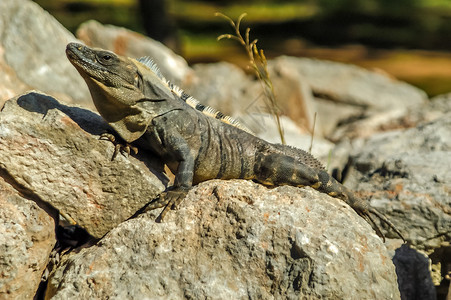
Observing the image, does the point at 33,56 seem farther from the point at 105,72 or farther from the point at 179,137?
the point at 179,137

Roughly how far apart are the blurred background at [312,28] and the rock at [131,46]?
5.21m

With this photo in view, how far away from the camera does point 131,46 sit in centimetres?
906

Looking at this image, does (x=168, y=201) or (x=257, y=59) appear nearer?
(x=168, y=201)

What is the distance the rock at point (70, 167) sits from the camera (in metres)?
4.07

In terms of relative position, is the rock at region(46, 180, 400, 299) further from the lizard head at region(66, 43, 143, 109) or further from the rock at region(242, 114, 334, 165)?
the rock at region(242, 114, 334, 165)

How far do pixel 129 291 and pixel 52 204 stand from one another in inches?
32.1

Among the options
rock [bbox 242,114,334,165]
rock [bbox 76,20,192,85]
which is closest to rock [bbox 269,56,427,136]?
rock [bbox 76,20,192,85]

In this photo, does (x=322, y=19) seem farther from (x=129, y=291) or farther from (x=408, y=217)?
(x=129, y=291)

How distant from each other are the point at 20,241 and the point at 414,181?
3205 millimetres

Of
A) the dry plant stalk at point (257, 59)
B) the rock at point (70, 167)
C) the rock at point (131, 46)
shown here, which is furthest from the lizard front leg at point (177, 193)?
the rock at point (131, 46)

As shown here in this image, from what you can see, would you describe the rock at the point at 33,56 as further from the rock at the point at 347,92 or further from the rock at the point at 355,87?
the rock at the point at 355,87

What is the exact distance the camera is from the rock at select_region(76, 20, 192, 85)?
883cm

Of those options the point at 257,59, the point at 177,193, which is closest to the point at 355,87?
the point at 257,59

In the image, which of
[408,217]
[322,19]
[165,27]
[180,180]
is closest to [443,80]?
[165,27]
